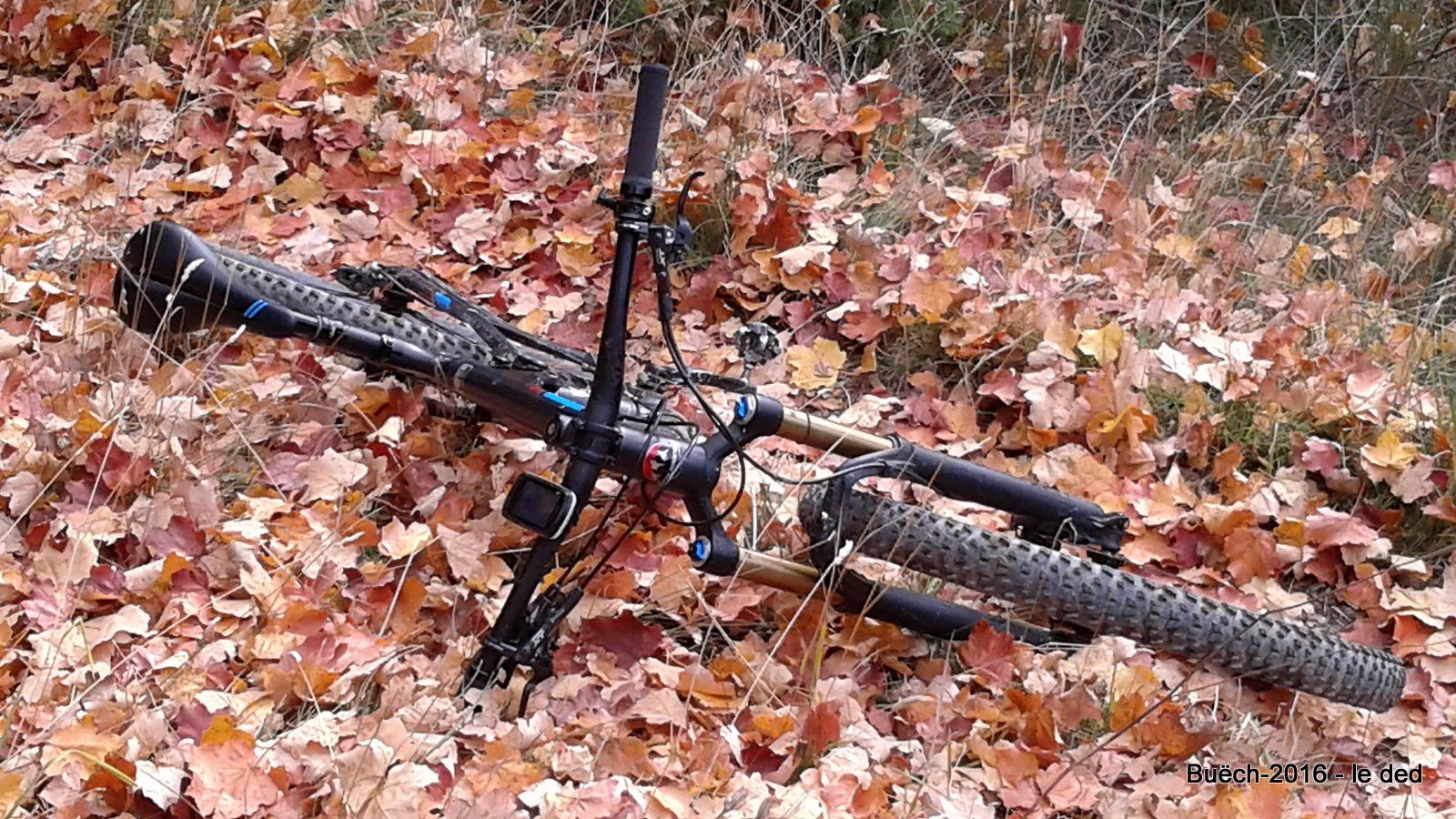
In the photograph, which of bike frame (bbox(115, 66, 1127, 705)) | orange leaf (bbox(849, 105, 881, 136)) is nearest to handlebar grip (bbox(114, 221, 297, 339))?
bike frame (bbox(115, 66, 1127, 705))

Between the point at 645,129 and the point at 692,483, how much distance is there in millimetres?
678

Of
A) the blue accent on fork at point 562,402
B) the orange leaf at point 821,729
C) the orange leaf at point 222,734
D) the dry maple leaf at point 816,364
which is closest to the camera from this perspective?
the orange leaf at point 222,734

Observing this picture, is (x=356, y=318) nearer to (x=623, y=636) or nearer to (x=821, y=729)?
(x=623, y=636)

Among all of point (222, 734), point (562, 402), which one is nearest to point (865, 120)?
point (562, 402)

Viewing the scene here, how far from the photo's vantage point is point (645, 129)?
2252mm

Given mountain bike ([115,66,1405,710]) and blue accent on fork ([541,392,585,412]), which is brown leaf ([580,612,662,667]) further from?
blue accent on fork ([541,392,585,412])

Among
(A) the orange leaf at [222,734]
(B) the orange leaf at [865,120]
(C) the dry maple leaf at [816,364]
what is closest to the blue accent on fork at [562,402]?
(A) the orange leaf at [222,734]

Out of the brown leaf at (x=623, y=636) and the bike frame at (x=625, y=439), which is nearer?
the bike frame at (x=625, y=439)

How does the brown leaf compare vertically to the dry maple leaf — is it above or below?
below

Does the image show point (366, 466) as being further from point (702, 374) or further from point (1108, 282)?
point (1108, 282)

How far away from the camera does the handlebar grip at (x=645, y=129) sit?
225 centimetres

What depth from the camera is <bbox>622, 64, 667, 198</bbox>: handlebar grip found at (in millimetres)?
2250

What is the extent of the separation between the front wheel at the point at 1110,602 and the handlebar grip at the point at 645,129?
75 cm

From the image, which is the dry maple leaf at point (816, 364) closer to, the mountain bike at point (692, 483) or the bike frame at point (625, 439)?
the mountain bike at point (692, 483)
